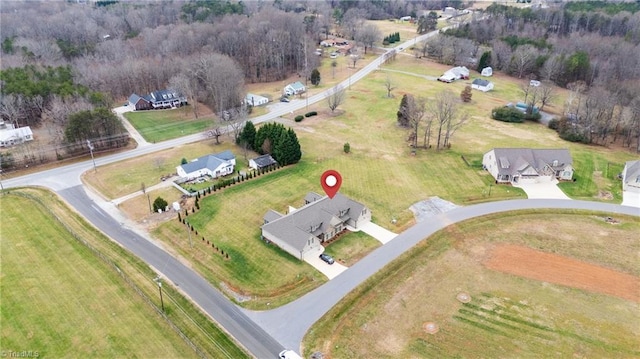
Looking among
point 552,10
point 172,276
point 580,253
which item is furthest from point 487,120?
point 552,10

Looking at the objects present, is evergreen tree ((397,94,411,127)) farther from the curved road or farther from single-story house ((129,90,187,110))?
single-story house ((129,90,187,110))

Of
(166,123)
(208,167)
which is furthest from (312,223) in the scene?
(166,123)

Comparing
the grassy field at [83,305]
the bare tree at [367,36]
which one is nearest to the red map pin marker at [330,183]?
the grassy field at [83,305]

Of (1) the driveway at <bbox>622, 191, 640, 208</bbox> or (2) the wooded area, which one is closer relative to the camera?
(1) the driveway at <bbox>622, 191, 640, 208</bbox>

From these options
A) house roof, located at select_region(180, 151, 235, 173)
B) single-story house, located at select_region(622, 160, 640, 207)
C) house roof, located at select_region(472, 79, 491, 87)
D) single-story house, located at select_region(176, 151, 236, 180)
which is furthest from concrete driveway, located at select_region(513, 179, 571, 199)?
house roof, located at select_region(472, 79, 491, 87)

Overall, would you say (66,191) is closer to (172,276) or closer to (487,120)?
(172,276)

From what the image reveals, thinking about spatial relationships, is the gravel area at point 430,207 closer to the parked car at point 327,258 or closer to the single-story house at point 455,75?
the parked car at point 327,258
